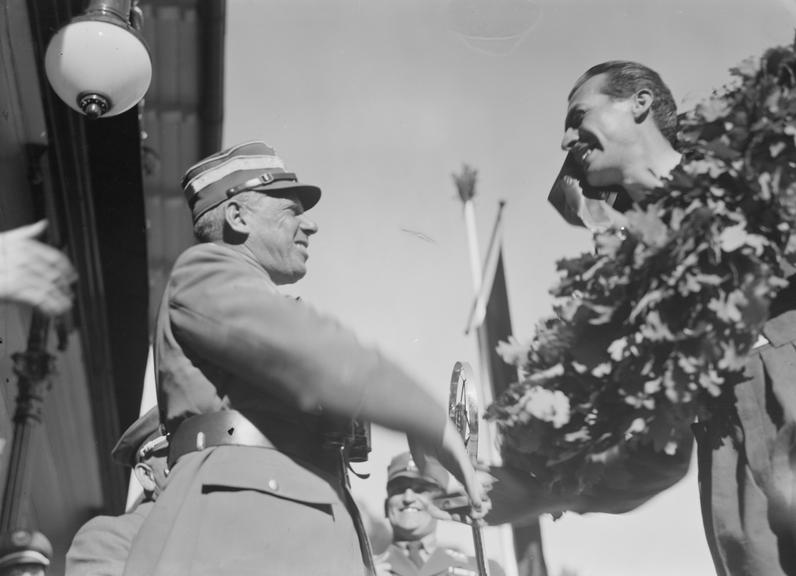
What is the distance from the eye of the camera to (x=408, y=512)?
4.13 m

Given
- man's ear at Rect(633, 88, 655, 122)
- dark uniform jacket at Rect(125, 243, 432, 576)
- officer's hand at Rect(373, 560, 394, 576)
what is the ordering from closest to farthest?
1. dark uniform jacket at Rect(125, 243, 432, 576)
2. man's ear at Rect(633, 88, 655, 122)
3. officer's hand at Rect(373, 560, 394, 576)

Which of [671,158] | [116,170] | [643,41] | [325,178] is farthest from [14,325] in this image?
[671,158]

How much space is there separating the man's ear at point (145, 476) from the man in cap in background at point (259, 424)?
5.26 ft

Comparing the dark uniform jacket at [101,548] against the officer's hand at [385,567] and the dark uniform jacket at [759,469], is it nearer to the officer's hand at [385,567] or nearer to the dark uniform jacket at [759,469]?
the officer's hand at [385,567]

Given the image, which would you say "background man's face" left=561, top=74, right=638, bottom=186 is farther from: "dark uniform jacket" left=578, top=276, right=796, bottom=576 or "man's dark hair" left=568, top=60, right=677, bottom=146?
"dark uniform jacket" left=578, top=276, right=796, bottom=576

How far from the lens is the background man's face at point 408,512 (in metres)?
3.77

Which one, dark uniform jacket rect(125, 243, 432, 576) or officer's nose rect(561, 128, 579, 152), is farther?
officer's nose rect(561, 128, 579, 152)

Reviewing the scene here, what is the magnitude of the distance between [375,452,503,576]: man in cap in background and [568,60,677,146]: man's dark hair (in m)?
1.47

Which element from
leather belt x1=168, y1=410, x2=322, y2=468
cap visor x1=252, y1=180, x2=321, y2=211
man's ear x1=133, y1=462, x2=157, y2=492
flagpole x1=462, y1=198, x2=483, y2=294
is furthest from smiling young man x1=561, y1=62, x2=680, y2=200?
man's ear x1=133, y1=462, x2=157, y2=492

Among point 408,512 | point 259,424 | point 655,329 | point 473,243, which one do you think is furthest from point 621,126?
point 408,512

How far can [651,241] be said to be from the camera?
234 cm

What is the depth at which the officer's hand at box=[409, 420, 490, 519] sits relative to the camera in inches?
93.6

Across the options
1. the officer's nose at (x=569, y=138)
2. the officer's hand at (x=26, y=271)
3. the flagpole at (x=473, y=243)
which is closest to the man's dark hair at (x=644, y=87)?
the officer's nose at (x=569, y=138)

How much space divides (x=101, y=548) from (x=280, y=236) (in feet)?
4.82
